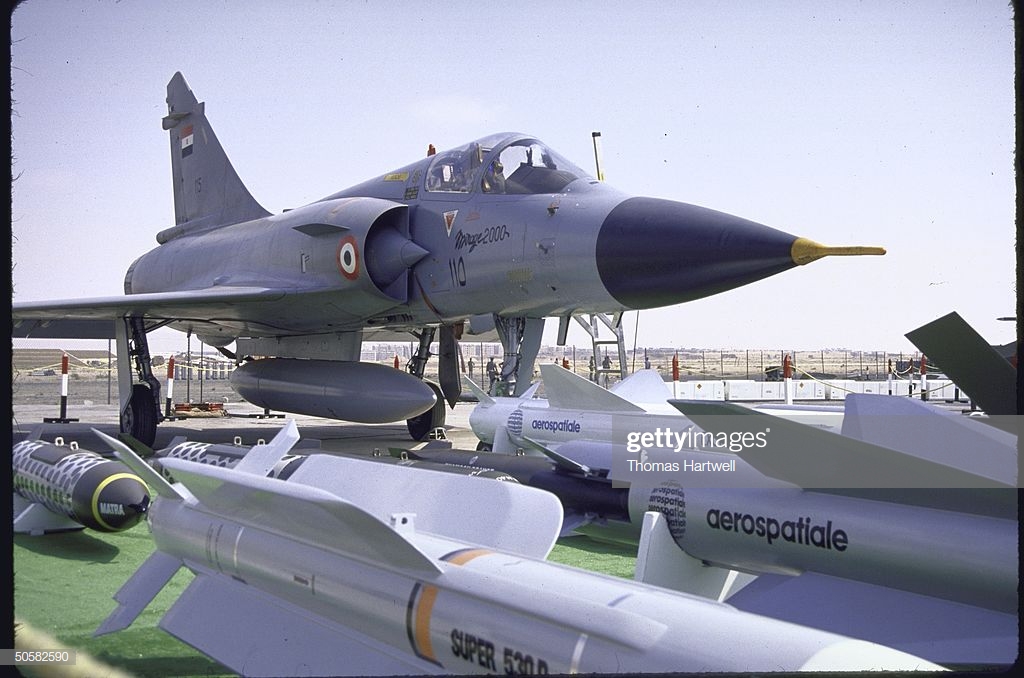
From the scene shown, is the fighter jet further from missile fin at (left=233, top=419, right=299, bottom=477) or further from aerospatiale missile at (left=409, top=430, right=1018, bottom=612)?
missile fin at (left=233, top=419, right=299, bottom=477)

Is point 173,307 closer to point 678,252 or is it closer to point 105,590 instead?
point 105,590

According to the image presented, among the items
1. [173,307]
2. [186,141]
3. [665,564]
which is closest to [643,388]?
[665,564]

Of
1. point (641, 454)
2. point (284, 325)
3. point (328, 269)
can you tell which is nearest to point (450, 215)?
point (328, 269)

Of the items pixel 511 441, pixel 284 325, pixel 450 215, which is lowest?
pixel 511 441

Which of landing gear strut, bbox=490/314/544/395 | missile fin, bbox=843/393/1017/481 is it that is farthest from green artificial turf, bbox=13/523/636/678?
landing gear strut, bbox=490/314/544/395

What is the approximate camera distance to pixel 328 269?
7980 mm

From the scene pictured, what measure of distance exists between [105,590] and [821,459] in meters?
3.07

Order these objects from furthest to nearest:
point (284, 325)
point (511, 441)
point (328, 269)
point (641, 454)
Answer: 1. point (284, 325)
2. point (328, 269)
3. point (511, 441)
4. point (641, 454)

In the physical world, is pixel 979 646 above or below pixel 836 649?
below

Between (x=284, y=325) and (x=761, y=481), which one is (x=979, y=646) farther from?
(x=284, y=325)

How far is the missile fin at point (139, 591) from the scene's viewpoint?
327 centimetres

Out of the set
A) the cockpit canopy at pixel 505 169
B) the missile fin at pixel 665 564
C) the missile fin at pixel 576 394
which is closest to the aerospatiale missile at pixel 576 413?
the missile fin at pixel 576 394

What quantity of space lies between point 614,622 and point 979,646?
4.31 ft

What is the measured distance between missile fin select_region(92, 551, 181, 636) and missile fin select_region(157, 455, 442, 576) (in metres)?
0.37
